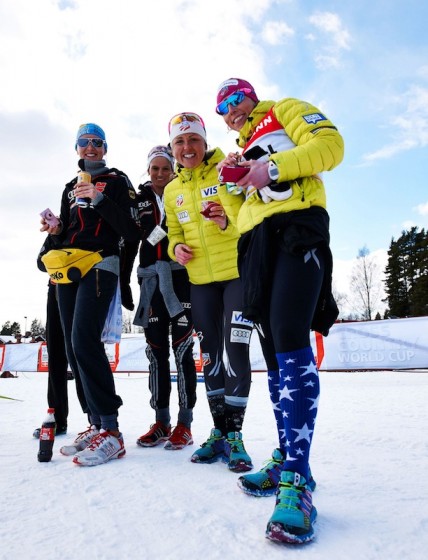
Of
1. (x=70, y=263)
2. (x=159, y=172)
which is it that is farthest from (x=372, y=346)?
(x=70, y=263)

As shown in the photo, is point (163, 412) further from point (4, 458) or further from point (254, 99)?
point (254, 99)

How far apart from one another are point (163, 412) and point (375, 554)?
2.04 metres

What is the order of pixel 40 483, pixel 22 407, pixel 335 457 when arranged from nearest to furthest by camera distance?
pixel 40 483 < pixel 335 457 < pixel 22 407

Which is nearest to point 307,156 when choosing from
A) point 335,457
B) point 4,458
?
point 335,457

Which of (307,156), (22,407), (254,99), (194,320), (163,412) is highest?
(254,99)

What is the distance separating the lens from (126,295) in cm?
323

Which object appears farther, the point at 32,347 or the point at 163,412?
the point at 32,347

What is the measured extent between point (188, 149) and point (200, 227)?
0.54 meters

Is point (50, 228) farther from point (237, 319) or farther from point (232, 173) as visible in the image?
point (232, 173)

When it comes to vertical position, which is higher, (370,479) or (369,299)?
(369,299)

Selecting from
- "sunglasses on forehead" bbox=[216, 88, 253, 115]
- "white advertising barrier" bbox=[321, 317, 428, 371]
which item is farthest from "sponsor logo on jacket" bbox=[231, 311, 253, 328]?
"white advertising barrier" bbox=[321, 317, 428, 371]

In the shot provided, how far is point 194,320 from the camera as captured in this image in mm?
2768

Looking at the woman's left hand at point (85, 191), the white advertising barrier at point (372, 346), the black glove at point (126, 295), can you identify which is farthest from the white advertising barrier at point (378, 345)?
the woman's left hand at point (85, 191)

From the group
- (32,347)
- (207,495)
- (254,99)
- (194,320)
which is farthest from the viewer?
(32,347)
